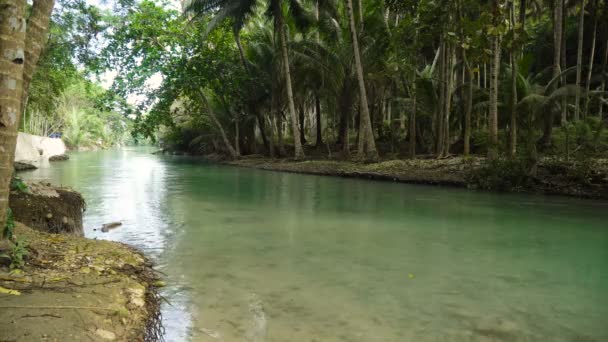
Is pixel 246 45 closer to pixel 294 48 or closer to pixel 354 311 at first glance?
pixel 294 48

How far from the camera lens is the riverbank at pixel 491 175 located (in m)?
10.3

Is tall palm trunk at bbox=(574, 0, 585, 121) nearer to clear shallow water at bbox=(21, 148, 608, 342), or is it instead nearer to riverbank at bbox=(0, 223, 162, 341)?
clear shallow water at bbox=(21, 148, 608, 342)

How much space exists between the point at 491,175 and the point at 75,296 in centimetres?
1106

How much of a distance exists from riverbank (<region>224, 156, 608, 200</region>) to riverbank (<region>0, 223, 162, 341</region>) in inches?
393

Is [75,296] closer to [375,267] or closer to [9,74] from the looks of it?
[9,74]

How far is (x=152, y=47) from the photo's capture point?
22.0m

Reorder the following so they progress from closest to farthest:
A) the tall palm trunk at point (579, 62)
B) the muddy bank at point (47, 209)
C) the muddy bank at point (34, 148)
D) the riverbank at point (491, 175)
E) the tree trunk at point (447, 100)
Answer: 1. the muddy bank at point (47, 209)
2. the riverbank at point (491, 175)
3. the tall palm trunk at point (579, 62)
4. the tree trunk at point (447, 100)
5. the muddy bank at point (34, 148)

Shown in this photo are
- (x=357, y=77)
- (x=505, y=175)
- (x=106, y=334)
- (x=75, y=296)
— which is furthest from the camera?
(x=357, y=77)

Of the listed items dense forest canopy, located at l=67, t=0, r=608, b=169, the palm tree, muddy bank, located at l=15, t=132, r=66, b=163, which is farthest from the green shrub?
muddy bank, located at l=15, t=132, r=66, b=163

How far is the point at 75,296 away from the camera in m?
2.83

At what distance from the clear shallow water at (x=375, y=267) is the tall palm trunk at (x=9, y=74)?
Answer: 162 cm

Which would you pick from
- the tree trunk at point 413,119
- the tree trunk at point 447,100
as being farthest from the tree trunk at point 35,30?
the tree trunk at point 413,119

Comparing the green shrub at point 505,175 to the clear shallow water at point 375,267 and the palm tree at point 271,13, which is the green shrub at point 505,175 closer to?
the clear shallow water at point 375,267

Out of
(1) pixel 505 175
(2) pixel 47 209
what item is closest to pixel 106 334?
(2) pixel 47 209
